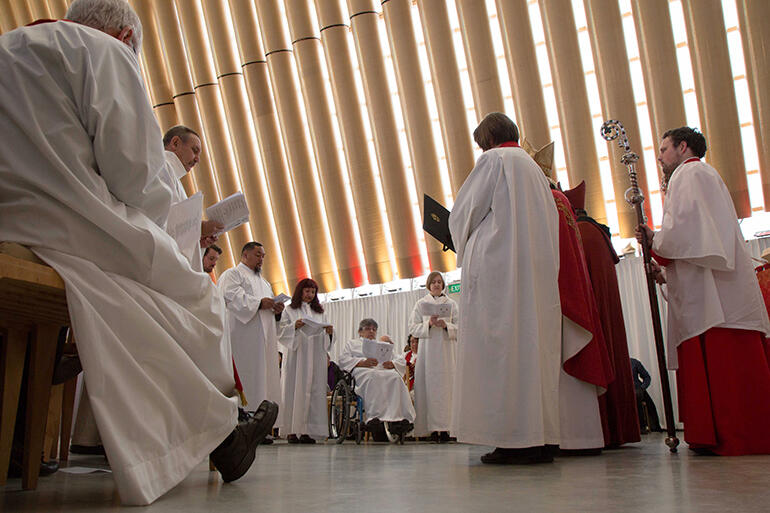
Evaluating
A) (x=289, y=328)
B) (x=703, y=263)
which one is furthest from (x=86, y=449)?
(x=703, y=263)

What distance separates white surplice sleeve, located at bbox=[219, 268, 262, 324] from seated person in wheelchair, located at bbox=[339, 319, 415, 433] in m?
1.57

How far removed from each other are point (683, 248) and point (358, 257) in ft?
31.9

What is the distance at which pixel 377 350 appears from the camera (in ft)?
26.4

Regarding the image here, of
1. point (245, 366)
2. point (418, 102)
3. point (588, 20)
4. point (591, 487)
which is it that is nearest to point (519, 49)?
point (588, 20)

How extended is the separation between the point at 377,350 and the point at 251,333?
171cm

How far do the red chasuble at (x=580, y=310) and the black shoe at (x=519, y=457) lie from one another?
0.46 metres

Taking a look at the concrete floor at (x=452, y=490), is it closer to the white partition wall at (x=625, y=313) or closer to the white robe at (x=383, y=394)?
the white robe at (x=383, y=394)

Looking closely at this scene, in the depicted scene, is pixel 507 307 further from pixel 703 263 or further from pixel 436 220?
pixel 703 263

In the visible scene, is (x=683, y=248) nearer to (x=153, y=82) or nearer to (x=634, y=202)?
(x=634, y=202)

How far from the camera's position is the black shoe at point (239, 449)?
87.5 inches

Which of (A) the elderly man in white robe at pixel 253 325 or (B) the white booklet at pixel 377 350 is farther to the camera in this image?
(B) the white booklet at pixel 377 350

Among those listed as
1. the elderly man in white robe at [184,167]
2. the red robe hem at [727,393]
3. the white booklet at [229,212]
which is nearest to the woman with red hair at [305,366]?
the elderly man in white robe at [184,167]

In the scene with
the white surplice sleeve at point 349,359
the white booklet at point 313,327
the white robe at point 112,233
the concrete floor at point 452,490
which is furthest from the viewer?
the white surplice sleeve at point 349,359

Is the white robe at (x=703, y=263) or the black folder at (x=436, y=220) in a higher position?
the black folder at (x=436, y=220)
